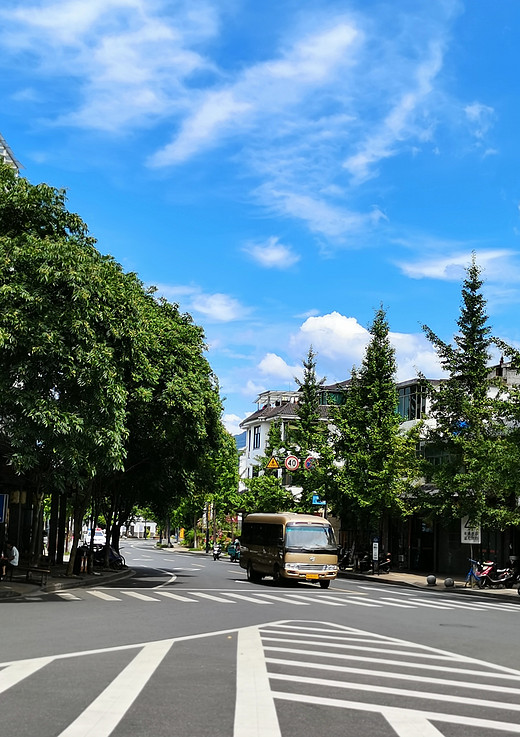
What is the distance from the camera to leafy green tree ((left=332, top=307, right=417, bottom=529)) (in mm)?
47594

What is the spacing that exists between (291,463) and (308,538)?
27.9 metres

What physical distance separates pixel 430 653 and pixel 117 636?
511 cm

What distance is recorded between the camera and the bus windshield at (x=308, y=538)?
32.8 meters

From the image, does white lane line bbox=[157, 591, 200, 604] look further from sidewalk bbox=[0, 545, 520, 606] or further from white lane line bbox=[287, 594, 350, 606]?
sidewalk bbox=[0, 545, 520, 606]

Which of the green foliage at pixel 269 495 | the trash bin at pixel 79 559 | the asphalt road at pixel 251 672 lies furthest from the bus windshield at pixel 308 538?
the green foliage at pixel 269 495

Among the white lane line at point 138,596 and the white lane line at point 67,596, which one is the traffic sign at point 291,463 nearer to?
the white lane line at point 138,596

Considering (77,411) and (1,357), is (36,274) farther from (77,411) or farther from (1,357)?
(77,411)

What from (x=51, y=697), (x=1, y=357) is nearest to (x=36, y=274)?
(x=1, y=357)

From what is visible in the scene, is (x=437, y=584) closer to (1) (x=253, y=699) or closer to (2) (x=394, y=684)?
(2) (x=394, y=684)

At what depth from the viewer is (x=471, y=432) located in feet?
129

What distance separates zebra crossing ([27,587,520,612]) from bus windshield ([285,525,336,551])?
194cm

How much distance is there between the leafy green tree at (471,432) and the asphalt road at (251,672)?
1371cm

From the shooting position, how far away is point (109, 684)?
388 inches

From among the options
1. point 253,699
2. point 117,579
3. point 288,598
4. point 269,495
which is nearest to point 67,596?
point 288,598
